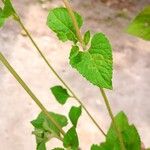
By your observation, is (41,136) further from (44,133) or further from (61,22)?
(61,22)

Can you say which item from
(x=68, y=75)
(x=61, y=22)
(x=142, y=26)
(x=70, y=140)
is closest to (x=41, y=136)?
(x=70, y=140)

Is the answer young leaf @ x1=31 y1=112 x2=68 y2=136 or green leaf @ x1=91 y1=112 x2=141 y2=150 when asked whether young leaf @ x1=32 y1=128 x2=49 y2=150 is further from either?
green leaf @ x1=91 y1=112 x2=141 y2=150

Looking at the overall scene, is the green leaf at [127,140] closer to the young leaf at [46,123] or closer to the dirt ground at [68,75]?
the young leaf at [46,123]

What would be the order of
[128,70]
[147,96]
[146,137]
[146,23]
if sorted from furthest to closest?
[128,70]
[147,96]
[146,137]
[146,23]

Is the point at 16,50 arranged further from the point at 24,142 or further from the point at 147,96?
the point at 147,96

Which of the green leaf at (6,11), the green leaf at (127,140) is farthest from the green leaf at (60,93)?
the green leaf at (6,11)

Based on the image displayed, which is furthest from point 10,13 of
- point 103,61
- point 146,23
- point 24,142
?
point 24,142

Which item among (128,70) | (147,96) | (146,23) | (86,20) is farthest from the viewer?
(86,20)
